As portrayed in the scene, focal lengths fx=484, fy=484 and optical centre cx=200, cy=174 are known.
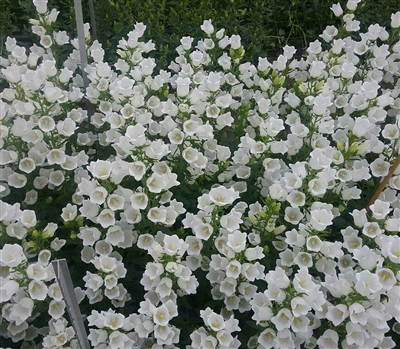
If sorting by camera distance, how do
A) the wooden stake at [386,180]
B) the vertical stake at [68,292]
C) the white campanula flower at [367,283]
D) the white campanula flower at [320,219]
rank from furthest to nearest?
1. the wooden stake at [386,180]
2. the white campanula flower at [320,219]
3. the white campanula flower at [367,283]
4. the vertical stake at [68,292]

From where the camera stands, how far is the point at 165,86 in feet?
8.30

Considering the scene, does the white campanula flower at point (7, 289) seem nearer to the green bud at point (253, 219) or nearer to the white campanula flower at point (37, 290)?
the white campanula flower at point (37, 290)

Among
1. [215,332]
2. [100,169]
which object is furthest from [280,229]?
[100,169]

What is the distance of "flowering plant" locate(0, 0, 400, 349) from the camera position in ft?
5.65

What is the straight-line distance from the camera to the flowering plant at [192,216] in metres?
1.72

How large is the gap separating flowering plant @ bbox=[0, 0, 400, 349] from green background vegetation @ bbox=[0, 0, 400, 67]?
1056 mm

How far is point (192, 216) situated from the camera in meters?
1.91

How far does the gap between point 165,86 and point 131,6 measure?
1.61 meters

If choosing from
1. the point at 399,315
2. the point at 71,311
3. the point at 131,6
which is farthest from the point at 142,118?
the point at 131,6

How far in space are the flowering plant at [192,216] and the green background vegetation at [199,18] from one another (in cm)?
106

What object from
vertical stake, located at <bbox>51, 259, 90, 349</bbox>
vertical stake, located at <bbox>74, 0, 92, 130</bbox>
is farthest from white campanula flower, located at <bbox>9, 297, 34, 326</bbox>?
vertical stake, located at <bbox>74, 0, 92, 130</bbox>

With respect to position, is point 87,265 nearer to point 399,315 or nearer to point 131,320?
point 131,320

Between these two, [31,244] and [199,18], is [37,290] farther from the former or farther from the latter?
[199,18]

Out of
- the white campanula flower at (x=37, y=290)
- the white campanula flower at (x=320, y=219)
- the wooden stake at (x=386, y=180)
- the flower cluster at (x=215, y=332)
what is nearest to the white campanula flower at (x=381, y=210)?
the white campanula flower at (x=320, y=219)
